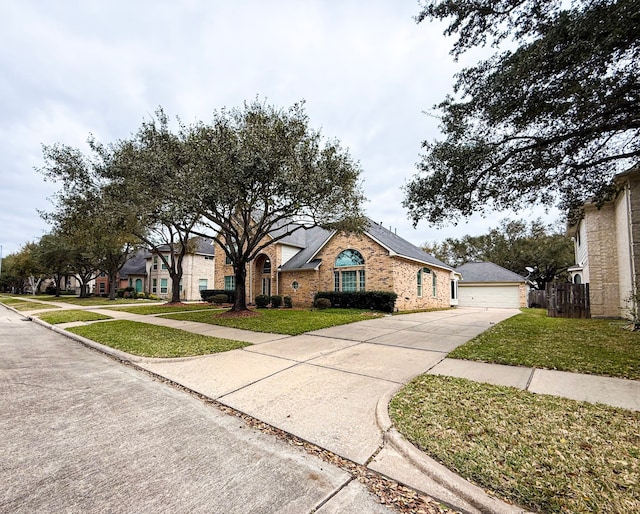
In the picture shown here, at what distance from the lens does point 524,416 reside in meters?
3.37

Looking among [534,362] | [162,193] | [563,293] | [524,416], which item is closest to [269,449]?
[524,416]

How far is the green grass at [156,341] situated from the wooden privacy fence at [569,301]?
48.2ft

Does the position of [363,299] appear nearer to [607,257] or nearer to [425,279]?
[425,279]

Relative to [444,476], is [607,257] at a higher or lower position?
higher

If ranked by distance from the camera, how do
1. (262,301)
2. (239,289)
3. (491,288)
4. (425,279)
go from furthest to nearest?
(491,288), (425,279), (262,301), (239,289)

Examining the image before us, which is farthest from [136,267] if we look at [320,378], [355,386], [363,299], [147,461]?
[147,461]

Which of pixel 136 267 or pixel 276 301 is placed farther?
pixel 136 267

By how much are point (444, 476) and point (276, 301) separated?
58.4 feet

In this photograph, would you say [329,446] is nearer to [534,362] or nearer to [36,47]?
[534,362]

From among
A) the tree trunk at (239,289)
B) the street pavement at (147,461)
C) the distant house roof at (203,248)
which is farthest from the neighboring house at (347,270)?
the street pavement at (147,461)

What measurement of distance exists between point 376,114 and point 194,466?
1342cm

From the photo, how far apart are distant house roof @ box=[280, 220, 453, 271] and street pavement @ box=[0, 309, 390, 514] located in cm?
1313

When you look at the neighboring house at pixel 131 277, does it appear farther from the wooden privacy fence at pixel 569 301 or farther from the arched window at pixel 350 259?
the wooden privacy fence at pixel 569 301

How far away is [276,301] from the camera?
1972 centimetres
